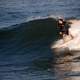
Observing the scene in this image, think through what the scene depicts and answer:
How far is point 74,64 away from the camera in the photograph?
19469mm

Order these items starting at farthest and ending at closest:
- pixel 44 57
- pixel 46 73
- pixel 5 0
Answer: pixel 5 0 → pixel 44 57 → pixel 46 73

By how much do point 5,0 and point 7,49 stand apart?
23448 millimetres

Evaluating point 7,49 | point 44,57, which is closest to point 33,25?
point 7,49

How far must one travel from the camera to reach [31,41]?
25.9 meters

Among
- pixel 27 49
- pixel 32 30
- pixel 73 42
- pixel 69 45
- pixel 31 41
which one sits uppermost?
pixel 32 30

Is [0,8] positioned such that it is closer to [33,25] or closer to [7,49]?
[33,25]

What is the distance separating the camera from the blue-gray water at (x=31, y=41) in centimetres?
1864

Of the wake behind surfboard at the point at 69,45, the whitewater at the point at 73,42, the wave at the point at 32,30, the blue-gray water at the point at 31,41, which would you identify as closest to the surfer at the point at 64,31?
the wake behind surfboard at the point at 69,45

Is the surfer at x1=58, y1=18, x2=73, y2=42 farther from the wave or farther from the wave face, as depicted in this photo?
the wave

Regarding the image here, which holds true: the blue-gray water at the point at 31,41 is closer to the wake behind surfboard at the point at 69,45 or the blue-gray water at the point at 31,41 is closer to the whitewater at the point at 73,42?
the wake behind surfboard at the point at 69,45

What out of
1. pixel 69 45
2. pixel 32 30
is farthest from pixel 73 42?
pixel 32 30

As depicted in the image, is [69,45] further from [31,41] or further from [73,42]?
[31,41]

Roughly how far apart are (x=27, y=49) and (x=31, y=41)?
6.02ft

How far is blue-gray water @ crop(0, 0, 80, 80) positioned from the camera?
18641 mm
